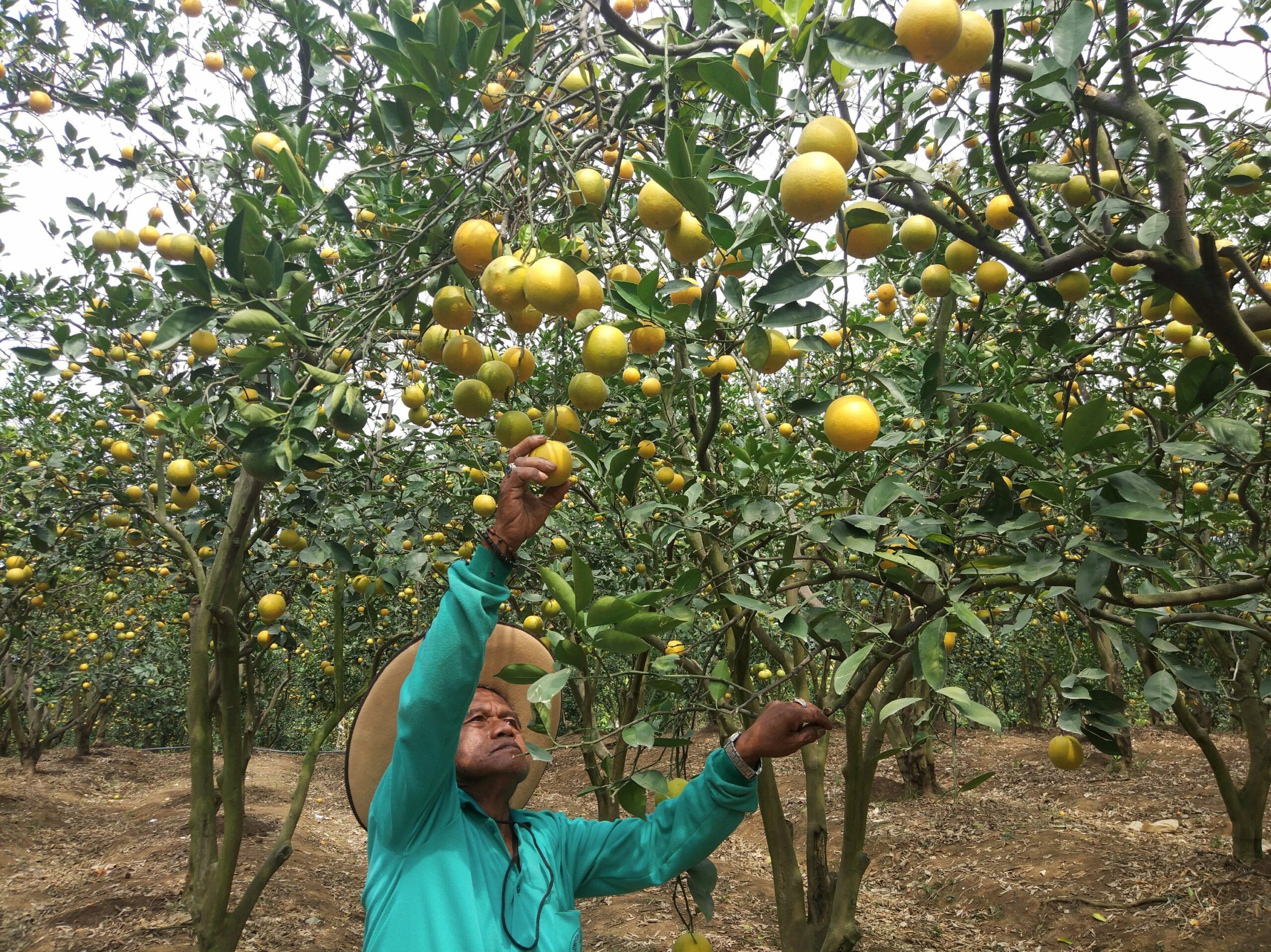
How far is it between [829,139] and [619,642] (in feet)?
2.74

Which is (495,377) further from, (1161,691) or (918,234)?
(1161,691)

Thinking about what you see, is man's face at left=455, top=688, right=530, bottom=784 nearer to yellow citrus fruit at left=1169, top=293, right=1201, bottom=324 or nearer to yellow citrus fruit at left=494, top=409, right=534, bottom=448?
yellow citrus fruit at left=494, top=409, right=534, bottom=448

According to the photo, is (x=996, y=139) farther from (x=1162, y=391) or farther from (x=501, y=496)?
(x=1162, y=391)

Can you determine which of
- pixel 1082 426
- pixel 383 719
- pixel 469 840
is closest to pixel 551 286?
pixel 1082 426

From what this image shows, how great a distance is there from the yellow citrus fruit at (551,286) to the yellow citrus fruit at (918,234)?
0.94 metres

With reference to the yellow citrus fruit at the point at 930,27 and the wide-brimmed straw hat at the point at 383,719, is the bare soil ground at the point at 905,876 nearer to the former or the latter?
the wide-brimmed straw hat at the point at 383,719

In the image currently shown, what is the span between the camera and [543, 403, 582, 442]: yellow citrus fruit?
148 centimetres

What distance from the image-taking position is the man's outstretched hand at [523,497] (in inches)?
56.5

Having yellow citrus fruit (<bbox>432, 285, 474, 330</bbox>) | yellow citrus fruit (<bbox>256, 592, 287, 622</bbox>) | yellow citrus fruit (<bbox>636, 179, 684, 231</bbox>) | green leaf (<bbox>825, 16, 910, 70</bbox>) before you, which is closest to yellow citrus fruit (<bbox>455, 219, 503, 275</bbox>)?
yellow citrus fruit (<bbox>432, 285, 474, 330</bbox>)

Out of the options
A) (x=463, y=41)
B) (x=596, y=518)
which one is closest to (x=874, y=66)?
(x=463, y=41)

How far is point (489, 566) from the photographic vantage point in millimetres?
1536

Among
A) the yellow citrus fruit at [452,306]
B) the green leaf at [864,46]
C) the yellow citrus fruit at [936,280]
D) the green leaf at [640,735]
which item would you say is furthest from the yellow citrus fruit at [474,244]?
the yellow citrus fruit at [936,280]

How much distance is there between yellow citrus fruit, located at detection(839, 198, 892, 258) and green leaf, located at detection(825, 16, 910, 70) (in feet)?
0.63

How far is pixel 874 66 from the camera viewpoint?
42.8 inches
